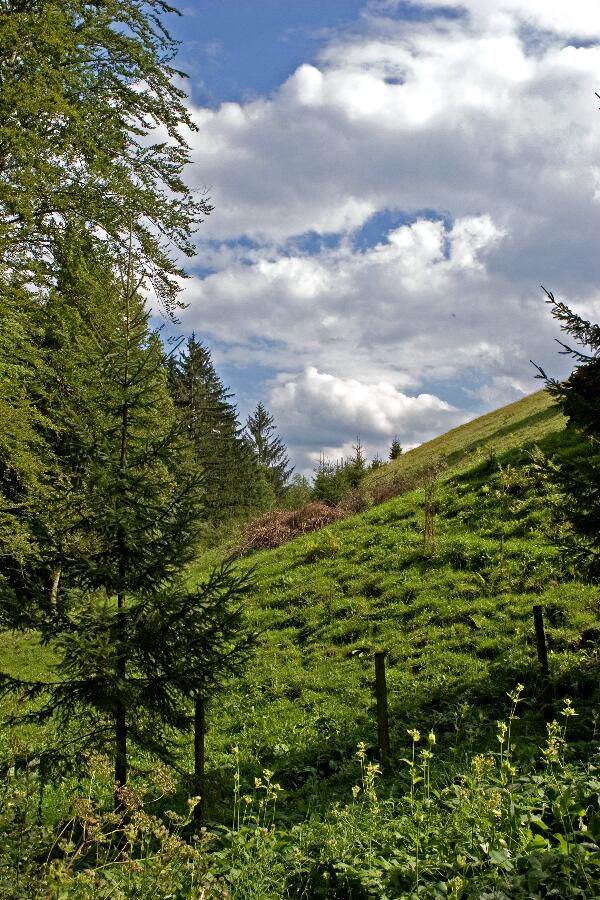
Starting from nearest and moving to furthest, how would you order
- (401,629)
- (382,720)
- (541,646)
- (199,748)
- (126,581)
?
1. (126,581)
2. (199,748)
3. (382,720)
4. (541,646)
5. (401,629)

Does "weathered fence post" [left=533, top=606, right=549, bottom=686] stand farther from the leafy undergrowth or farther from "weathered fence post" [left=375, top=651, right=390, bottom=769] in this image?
the leafy undergrowth

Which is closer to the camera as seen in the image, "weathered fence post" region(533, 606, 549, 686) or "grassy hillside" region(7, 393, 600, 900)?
"grassy hillside" region(7, 393, 600, 900)

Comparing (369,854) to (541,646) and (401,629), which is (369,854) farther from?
(401,629)

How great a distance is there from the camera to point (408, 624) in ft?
47.3

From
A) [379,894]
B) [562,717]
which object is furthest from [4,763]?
[562,717]

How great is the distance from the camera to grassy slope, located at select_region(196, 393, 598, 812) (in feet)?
34.6

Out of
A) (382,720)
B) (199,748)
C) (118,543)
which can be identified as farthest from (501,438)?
(118,543)

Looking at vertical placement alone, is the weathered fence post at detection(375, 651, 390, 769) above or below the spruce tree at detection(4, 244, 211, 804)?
below

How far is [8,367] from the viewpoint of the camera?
11.5 metres

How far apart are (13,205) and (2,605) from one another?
8.19 m

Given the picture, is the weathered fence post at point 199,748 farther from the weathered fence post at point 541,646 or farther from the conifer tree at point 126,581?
the weathered fence post at point 541,646

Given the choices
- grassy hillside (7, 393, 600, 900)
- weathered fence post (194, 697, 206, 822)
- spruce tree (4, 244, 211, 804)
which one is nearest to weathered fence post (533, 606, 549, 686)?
grassy hillside (7, 393, 600, 900)

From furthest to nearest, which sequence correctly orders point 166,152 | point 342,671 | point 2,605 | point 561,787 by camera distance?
point 166,152 < point 342,671 < point 2,605 < point 561,787

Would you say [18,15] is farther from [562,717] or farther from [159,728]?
[562,717]
